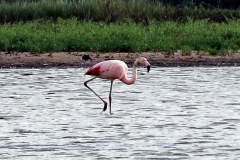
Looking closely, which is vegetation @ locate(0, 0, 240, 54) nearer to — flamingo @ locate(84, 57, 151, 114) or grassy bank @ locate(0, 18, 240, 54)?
grassy bank @ locate(0, 18, 240, 54)

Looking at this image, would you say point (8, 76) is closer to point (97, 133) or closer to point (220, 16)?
point (97, 133)

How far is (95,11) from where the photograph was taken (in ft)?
72.2

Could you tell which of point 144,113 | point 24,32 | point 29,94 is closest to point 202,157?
point 144,113

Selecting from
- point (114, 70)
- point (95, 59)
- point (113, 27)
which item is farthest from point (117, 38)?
point (114, 70)

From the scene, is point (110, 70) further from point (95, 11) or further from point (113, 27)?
point (95, 11)

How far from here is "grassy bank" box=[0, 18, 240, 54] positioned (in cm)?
1786

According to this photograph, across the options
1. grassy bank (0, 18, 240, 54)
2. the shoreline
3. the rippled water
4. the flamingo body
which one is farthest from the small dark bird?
the flamingo body

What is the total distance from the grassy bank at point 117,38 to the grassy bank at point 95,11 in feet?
5.09

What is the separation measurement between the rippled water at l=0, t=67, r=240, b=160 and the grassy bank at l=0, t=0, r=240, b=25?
18.9 feet

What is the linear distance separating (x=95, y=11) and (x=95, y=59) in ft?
16.6

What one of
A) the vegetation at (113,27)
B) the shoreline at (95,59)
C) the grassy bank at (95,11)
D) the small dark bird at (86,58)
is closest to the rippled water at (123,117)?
the small dark bird at (86,58)

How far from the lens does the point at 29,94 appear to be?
13078 mm

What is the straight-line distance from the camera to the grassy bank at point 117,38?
1786 cm

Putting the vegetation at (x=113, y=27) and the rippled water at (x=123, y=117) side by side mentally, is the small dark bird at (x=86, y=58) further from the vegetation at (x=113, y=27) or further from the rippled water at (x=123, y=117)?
the vegetation at (x=113, y=27)
